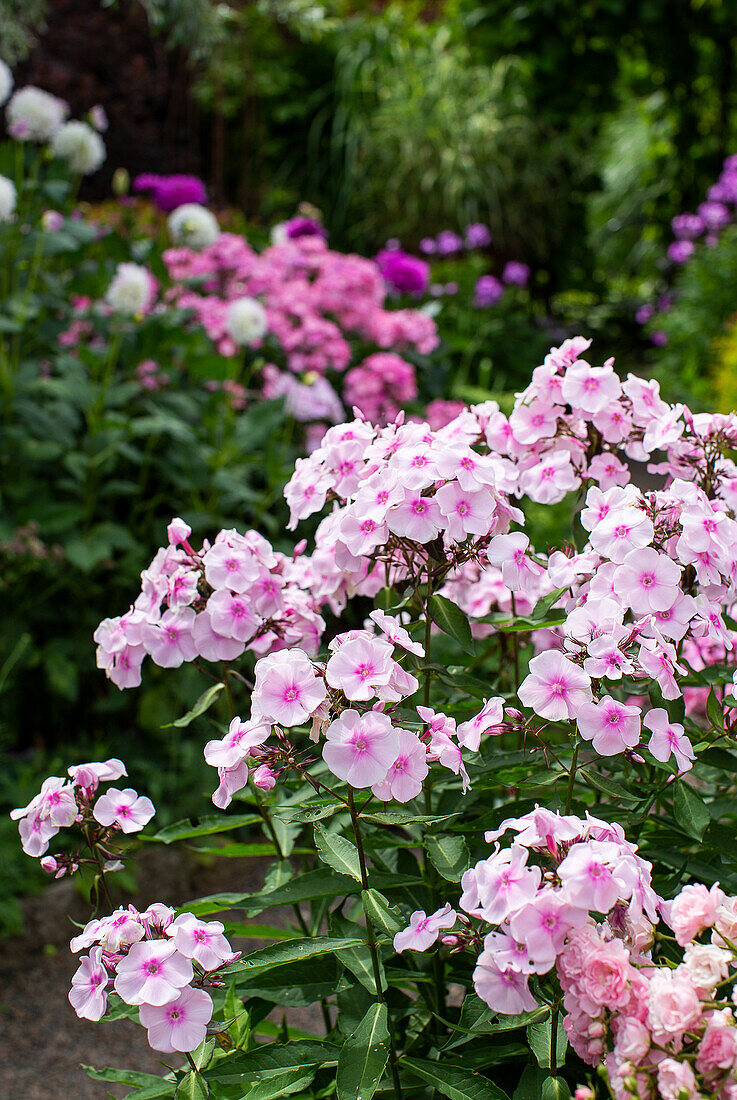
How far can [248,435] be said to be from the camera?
115 inches

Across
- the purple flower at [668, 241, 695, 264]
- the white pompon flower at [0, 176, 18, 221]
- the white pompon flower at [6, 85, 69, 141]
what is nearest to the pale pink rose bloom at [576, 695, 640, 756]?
the white pompon flower at [0, 176, 18, 221]

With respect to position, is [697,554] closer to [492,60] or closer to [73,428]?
[73,428]

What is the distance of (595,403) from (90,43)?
822 centimetres

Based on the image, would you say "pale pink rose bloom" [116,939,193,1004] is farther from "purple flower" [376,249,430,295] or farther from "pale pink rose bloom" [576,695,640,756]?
"purple flower" [376,249,430,295]

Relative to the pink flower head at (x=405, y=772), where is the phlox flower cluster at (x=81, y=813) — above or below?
below

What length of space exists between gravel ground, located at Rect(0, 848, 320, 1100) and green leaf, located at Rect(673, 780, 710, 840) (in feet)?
4.22

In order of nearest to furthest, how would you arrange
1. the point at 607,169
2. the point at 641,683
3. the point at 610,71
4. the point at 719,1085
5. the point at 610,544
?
the point at 719,1085 → the point at 610,544 → the point at 641,683 → the point at 610,71 → the point at 607,169

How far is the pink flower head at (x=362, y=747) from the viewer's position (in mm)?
788

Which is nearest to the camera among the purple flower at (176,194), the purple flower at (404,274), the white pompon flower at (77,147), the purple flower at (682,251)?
the white pompon flower at (77,147)

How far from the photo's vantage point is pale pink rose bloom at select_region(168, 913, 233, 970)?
796mm

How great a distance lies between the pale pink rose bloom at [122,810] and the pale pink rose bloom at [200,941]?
143 mm

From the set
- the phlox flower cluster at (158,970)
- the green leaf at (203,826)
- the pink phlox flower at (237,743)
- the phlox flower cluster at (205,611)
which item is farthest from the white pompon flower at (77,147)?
the phlox flower cluster at (158,970)

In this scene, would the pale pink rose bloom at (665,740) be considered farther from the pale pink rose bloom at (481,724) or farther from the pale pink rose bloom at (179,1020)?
the pale pink rose bloom at (179,1020)

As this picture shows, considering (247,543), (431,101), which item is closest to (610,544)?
(247,543)
